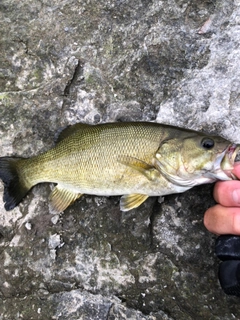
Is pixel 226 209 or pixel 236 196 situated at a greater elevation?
pixel 236 196

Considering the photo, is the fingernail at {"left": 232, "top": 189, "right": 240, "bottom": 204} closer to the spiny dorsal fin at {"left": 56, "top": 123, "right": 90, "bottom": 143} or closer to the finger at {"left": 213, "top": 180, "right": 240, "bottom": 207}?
the finger at {"left": 213, "top": 180, "right": 240, "bottom": 207}

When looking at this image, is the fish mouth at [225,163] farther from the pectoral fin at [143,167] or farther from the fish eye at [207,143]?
the pectoral fin at [143,167]

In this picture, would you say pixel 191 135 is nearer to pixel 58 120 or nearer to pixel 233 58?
pixel 233 58

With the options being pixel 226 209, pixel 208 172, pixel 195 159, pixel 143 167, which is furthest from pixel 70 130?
pixel 226 209

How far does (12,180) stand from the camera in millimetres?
3748

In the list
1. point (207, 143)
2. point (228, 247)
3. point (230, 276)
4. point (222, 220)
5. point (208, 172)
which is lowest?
point (230, 276)

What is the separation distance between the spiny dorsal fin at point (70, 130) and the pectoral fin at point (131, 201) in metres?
0.70

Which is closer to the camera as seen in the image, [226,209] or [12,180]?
[226,209]

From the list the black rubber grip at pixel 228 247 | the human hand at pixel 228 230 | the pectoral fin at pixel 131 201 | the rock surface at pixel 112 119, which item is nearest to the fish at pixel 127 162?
the pectoral fin at pixel 131 201

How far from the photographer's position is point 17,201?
382 cm

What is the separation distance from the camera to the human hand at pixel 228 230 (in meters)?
2.99

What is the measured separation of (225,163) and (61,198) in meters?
1.47

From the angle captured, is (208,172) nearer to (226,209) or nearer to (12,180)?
(226,209)

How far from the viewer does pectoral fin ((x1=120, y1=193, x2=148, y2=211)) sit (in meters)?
3.41
